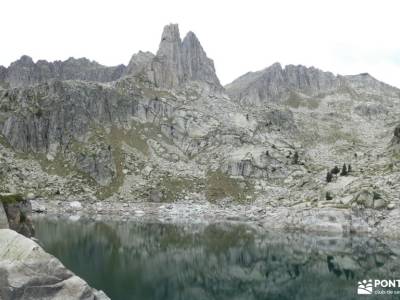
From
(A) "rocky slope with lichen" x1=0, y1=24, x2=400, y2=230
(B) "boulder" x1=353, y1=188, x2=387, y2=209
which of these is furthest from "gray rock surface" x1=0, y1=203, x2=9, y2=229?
(A) "rocky slope with lichen" x1=0, y1=24, x2=400, y2=230

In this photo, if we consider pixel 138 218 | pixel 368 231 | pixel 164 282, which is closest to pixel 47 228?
pixel 138 218

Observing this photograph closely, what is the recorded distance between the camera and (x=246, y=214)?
123188 millimetres

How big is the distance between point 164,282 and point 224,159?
11477 centimetres

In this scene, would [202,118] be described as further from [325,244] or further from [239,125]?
[325,244]

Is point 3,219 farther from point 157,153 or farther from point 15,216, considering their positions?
point 157,153

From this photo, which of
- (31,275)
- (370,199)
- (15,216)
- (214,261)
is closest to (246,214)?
(370,199)

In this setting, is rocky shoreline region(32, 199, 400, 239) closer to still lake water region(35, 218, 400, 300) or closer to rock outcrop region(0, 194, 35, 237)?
still lake water region(35, 218, 400, 300)

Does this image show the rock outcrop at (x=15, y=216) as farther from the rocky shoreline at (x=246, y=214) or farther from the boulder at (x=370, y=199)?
the boulder at (x=370, y=199)

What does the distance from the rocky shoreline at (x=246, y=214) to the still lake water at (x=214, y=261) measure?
7621 mm

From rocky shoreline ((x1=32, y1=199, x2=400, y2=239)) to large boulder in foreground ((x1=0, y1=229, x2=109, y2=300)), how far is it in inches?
3030

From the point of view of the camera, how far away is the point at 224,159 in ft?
542

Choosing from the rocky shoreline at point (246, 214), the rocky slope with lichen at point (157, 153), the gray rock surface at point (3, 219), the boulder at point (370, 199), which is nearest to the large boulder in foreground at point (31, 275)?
the gray rock surface at point (3, 219)

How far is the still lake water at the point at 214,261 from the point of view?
162 feet

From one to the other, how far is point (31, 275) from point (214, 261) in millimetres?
41574
